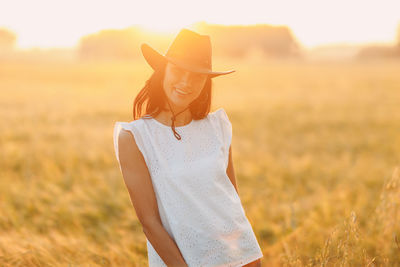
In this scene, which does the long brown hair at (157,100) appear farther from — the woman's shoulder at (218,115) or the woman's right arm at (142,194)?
the woman's right arm at (142,194)

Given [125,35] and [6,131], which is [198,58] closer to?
[6,131]

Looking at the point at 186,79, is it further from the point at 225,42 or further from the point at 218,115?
the point at 225,42

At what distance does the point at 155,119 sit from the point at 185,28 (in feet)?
1.31

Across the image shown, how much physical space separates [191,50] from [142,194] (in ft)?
1.97

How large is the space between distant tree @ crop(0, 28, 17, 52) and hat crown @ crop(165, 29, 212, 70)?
290ft

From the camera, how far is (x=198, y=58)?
5.33 ft

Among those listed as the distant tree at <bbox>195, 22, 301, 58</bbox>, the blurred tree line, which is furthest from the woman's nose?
the distant tree at <bbox>195, 22, 301, 58</bbox>

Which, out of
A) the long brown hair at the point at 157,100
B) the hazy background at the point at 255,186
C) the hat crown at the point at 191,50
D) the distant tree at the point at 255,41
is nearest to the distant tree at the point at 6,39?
the distant tree at the point at 255,41

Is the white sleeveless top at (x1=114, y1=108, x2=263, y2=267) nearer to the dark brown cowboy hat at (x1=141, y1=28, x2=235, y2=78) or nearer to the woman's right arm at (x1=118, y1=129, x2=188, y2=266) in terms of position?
the woman's right arm at (x1=118, y1=129, x2=188, y2=266)

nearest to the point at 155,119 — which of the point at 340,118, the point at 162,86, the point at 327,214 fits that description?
the point at 162,86

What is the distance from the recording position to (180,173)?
1588mm

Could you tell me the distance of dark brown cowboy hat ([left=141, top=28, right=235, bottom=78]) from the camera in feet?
5.28

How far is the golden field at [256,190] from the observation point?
236 cm

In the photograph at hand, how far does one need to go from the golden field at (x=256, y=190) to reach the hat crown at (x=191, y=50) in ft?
A: 3.00
